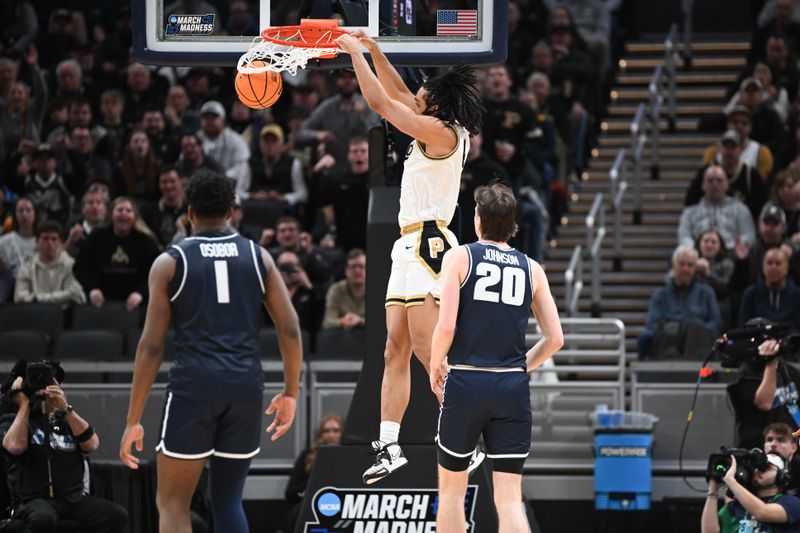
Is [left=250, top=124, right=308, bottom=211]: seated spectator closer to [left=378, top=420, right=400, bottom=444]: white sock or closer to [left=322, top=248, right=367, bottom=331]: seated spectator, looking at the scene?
[left=322, top=248, right=367, bottom=331]: seated spectator

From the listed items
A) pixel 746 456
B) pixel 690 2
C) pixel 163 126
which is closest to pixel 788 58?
pixel 690 2

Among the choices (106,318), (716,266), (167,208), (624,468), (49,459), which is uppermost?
(167,208)

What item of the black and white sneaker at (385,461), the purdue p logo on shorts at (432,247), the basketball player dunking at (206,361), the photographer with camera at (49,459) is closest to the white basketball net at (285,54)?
the purdue p logo on shorts at (432,247)

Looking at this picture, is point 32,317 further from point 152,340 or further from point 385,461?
point 152,340

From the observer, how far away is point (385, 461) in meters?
8.59

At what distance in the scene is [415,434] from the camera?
9.23 metres

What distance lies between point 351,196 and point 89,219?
2.51m

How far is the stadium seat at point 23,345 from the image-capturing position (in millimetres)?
13247

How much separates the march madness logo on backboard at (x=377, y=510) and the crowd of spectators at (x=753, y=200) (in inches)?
183

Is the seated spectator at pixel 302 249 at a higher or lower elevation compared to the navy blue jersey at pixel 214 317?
lower

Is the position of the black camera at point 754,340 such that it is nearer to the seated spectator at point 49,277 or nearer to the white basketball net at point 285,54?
the white basketball net at point 285,54

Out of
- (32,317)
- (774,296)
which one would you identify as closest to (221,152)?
(32,317)

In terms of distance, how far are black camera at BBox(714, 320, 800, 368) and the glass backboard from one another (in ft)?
10.2

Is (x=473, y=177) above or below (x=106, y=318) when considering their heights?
above
